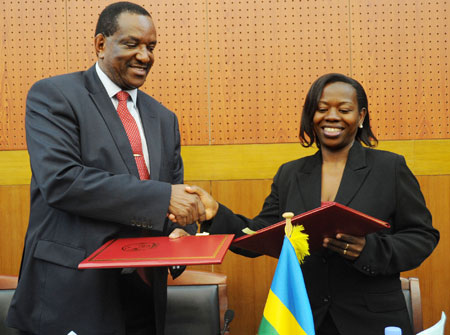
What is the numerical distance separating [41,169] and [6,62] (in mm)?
2236

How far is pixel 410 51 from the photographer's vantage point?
3557 mm

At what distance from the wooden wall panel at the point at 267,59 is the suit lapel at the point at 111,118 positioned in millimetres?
1749

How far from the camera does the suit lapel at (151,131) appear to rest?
1.90 meters

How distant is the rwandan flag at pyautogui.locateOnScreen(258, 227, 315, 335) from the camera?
54.7 inches

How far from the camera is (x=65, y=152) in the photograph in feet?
5.56

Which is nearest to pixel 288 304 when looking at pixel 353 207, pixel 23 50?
pixel 353 207

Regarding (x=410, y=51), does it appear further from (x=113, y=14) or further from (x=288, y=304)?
(x=288, y=304)

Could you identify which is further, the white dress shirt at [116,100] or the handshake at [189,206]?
the white dress shirt at [116,100]

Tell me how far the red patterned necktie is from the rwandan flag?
2.22 ft

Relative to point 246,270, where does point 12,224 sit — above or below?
above

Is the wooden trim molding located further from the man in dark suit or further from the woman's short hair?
the man in dark suit

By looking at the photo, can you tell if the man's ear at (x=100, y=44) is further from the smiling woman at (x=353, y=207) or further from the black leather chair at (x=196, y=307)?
the black leather chair at (x=196, y=307)

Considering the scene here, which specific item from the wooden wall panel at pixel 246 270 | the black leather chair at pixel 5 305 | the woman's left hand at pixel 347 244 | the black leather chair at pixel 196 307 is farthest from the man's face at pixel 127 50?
the wooden wall panel at pixel 246 270

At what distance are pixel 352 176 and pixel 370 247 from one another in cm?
35
